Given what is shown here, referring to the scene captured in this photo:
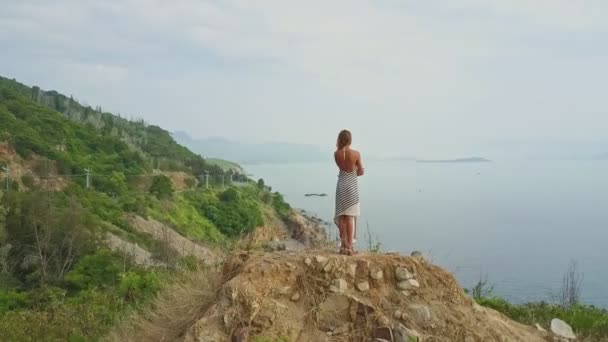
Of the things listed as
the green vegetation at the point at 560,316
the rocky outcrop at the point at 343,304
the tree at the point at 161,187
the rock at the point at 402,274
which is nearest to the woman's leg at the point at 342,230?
the rocky outcrop at the point at 343,304

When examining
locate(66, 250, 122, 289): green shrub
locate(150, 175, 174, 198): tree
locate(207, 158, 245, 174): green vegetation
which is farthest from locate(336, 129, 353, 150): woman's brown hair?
locate(207, 158, 245, 174): green vegetation

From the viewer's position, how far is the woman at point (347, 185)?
7254mm

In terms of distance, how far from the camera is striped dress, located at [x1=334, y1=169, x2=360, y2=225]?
7.30 m

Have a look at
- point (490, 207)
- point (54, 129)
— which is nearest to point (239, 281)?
point (54, 129)

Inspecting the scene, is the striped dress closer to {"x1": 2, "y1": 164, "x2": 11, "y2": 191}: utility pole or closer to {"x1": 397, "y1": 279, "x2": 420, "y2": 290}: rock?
{"x1": 397, "y1": 279, "x2": 420, "y2": 290}: rock

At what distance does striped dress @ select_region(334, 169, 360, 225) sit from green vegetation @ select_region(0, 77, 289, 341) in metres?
3.11

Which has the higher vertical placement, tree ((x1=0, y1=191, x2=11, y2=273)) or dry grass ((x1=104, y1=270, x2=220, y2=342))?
dry grass ((x1=104, y1=270, x2=220, y2=342))

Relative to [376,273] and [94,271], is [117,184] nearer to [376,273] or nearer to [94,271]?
[94,271]

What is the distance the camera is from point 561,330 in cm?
741

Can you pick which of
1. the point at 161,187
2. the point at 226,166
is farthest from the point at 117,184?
the point at 226,166

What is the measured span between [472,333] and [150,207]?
41.4 m

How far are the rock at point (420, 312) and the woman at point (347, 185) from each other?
1.03 meters

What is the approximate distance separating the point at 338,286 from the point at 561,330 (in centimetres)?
284

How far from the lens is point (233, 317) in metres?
6.24
